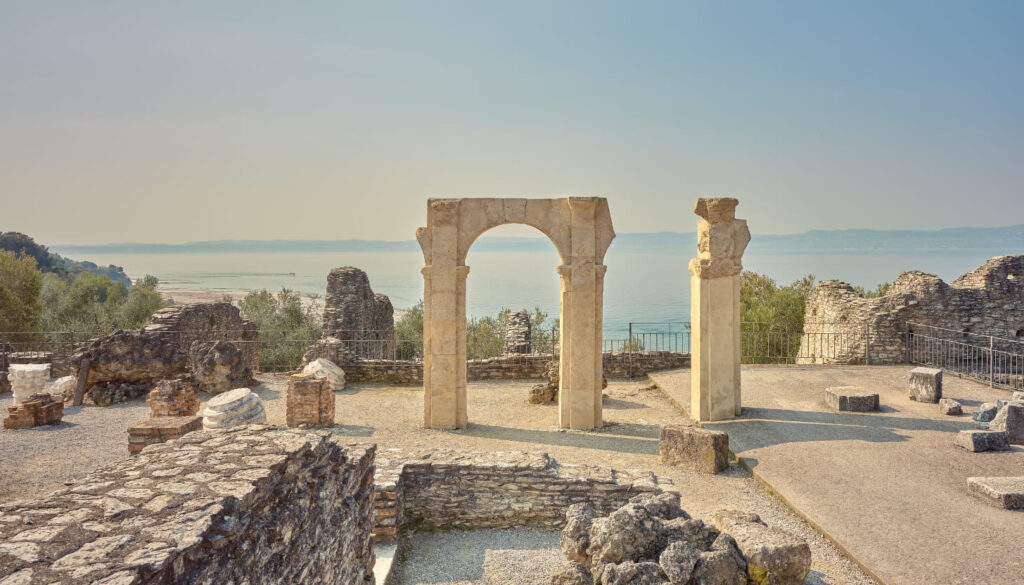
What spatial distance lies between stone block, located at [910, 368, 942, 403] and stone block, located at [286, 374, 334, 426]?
11.8m

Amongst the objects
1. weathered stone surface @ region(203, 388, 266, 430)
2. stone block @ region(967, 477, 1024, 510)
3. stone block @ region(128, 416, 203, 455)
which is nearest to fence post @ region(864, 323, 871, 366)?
stone block @ region(967, 477, 1024, 510)

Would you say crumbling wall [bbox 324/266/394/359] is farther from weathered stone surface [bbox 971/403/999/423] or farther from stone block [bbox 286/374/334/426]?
weathered stone surface [bbox 971/403/999/423]

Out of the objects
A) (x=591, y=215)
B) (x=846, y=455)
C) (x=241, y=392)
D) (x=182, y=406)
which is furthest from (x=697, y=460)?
(x=182, y=406)

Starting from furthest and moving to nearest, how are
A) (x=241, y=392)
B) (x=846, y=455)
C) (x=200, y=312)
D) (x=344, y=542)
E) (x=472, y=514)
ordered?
(x=200, y=312) < (x=241, y=392) < (x=846, y=455) < (x=472, y=514) < (x=344, y=542)

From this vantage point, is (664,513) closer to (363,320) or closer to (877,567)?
(877,567)

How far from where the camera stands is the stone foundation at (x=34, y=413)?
491 inches

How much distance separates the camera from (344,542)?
206 inches

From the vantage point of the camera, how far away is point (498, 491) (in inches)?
322

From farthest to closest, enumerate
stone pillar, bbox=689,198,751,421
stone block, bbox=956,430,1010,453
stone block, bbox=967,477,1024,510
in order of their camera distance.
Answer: stone pillar, bbox=689,198,751,421 < stone block, bbox=956,430,1010,453 < stone block, bbox=967,477,1024,510

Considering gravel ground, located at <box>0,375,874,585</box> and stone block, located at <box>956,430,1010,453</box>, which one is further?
stone block, located at <box>956,430,1010,453</box>

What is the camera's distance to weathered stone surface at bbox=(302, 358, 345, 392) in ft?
51.3

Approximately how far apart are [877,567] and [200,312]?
58.6ft

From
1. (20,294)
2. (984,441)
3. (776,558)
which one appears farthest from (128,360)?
(20,294)

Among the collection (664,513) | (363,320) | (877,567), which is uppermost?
(363,320)
